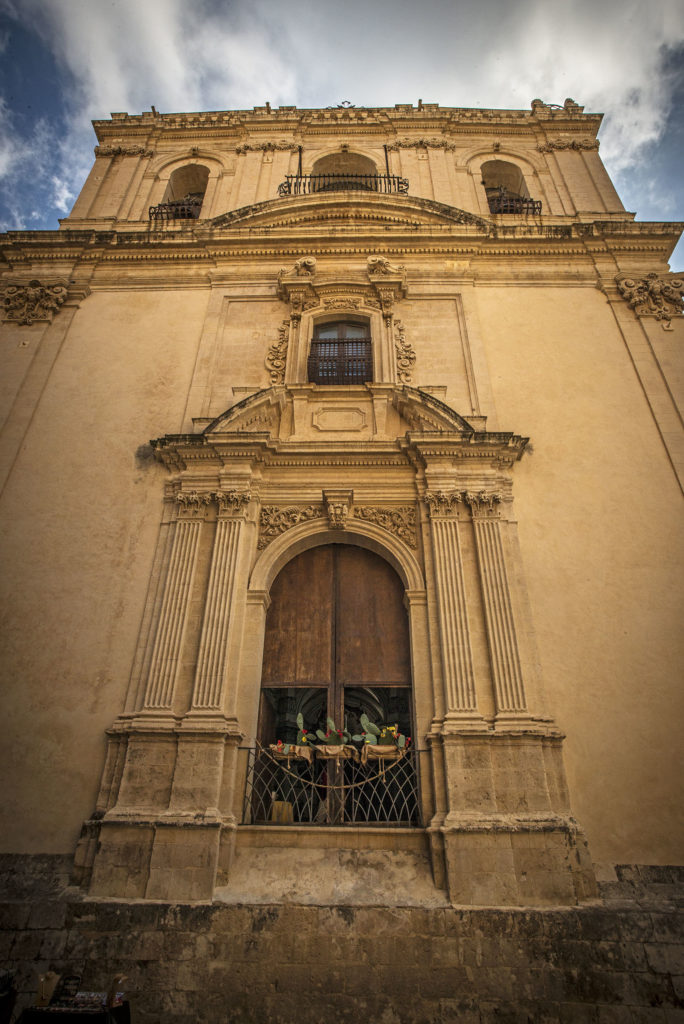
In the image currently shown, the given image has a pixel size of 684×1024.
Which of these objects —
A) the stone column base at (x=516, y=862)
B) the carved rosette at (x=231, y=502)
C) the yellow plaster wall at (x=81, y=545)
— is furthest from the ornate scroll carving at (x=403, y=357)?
the stone column base at (x=516, y=862)

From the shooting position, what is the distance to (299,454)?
27.7ft

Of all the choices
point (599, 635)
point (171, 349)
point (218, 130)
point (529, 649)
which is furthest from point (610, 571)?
point (218, 130)

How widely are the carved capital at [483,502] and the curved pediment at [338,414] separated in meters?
1.07

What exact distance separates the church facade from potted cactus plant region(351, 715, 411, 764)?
1.6 inches

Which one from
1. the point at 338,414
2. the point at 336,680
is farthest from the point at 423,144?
the point at 336,680

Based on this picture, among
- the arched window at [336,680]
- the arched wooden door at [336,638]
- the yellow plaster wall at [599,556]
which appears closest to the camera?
the yellow plaster wall at [599,556]

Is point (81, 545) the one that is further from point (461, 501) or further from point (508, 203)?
point (508, 203)

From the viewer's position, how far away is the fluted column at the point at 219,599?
265 inches

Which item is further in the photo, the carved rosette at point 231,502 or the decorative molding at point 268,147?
the decorative molding at point 268,147

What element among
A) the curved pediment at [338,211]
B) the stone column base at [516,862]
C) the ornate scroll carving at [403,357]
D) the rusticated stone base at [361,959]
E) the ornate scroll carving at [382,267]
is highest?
the curved pediment at [338,211]

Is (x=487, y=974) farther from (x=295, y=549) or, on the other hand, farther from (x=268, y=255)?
(x=268, y=255)

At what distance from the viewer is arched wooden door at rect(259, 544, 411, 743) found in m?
7.27

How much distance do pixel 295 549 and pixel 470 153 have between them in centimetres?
1120

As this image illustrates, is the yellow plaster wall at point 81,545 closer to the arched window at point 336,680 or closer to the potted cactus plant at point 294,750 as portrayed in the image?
the arched window at point 336,680
